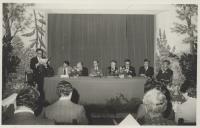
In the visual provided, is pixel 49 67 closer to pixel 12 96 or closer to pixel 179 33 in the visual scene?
pixel 12 96

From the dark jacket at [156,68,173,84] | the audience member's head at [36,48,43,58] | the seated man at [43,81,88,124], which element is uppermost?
the audience member's head at [36,48,43,58]

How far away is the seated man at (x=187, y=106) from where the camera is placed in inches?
59.5

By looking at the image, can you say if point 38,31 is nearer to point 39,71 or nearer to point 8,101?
point 39,71

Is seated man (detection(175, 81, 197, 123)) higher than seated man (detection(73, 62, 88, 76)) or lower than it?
lower

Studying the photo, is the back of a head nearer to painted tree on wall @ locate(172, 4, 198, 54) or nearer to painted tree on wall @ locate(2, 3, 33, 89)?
painted tree on wall @ locate(172, 4, 198, 54)

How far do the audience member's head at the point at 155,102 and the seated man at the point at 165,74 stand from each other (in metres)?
0.06

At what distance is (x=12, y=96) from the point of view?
1498mm

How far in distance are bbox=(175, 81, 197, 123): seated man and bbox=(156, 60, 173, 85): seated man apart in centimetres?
8

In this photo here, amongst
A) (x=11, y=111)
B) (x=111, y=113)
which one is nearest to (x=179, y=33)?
(x=111, y=113)

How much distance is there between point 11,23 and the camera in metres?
1.49

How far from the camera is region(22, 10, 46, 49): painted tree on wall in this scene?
1476mm

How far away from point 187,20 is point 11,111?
932mm

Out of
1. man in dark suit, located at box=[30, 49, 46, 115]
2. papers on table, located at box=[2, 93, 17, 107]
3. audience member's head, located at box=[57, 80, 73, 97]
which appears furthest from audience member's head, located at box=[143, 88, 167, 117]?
papers on table, located at box=[2, 93, 17, 107]

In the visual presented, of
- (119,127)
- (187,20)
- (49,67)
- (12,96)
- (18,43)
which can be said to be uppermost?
(187,20)
